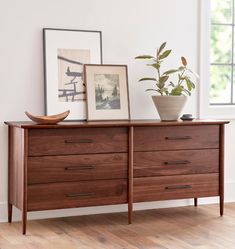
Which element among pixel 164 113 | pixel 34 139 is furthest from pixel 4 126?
pixel 164 113

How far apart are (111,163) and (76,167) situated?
0.24 meters

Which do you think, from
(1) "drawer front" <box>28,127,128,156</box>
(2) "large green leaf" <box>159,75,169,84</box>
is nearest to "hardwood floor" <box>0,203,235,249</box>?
(1) "drawer front" <box>28,127,128,156</box>

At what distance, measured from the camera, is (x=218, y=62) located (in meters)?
5.06

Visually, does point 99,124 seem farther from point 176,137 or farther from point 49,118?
point 176,137

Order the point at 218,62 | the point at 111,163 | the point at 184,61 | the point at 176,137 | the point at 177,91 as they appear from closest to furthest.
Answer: the point at 111,163 → the point at 176,137 → the point at 177,91 → the point at 184,61 → the point at 218,62

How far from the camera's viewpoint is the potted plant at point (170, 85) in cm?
430

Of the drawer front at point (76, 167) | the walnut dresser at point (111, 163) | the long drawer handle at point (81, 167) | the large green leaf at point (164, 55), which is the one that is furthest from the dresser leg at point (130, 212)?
the large green leaf at point (164, 55)

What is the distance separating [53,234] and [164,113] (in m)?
1.17

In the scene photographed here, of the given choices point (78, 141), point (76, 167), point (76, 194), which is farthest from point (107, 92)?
point (76, 194)

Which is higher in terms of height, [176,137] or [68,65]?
[68,65]

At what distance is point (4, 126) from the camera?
13.7ft

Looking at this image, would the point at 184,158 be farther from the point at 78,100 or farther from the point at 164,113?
the point at 78,100

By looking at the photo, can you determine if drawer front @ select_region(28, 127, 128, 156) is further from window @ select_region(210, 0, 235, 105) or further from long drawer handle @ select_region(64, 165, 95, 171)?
window @ select_region(210, 0, 235, 105)

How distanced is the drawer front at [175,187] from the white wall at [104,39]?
1.45ft
